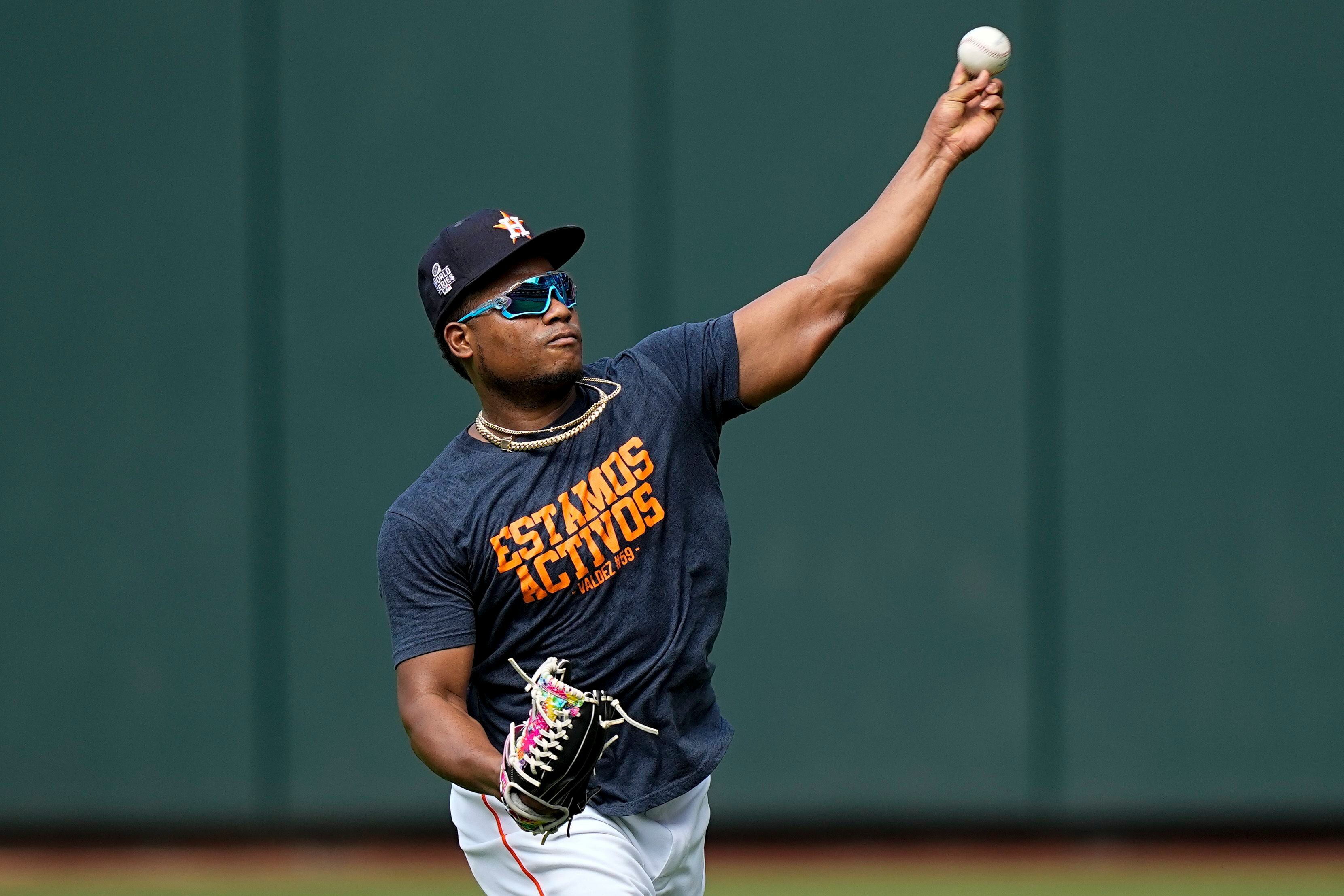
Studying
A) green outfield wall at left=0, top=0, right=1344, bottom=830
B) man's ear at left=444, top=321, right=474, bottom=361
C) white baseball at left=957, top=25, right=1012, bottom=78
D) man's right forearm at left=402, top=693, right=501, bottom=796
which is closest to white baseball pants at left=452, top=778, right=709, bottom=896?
man's right forearm at left=402, top=693, right=501, bottom=796

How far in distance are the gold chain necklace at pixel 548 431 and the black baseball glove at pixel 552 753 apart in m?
0.63

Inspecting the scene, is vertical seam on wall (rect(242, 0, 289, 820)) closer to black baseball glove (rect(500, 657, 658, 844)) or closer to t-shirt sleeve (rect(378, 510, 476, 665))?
t-shirt sleeve (rect(378, 510, 476, 665))

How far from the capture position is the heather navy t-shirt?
12.0 feet

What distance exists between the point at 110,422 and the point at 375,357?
53.5 inches

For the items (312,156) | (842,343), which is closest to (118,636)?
(312,156)

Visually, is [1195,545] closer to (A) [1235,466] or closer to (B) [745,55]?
(A) [1235,466]

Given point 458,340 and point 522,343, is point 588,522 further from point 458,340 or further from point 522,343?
point 458,340

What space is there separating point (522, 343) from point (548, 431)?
0.23m

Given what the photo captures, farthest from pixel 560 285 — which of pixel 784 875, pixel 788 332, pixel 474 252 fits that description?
pixel 784 875

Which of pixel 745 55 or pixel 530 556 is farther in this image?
pixel 745 55

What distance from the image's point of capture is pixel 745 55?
7.55 meters

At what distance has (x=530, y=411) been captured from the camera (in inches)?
150

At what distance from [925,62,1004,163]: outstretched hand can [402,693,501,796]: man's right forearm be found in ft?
5.91

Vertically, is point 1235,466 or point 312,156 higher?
point 312,156
